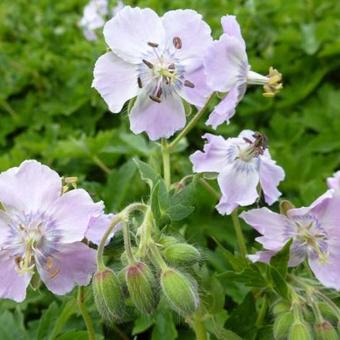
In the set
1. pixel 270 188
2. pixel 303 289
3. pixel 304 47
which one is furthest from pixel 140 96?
pixel 304 47

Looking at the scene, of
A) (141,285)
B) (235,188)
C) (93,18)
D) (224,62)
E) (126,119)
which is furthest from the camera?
(93,18)

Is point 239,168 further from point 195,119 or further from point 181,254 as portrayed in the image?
point 181,254

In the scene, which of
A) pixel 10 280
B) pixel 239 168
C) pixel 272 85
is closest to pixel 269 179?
pixel 239 168

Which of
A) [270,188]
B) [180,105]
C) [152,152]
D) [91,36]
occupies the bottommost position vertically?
[91,36]

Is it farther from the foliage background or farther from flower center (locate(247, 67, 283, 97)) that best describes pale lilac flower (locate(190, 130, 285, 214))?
the foliage background

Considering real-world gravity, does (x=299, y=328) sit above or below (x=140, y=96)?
below

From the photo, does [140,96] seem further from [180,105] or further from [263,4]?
[263,4]

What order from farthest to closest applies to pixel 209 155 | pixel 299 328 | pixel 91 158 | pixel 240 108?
pixel 240 108, pixel 91 158, pixel 209 155, pixel 299 328
